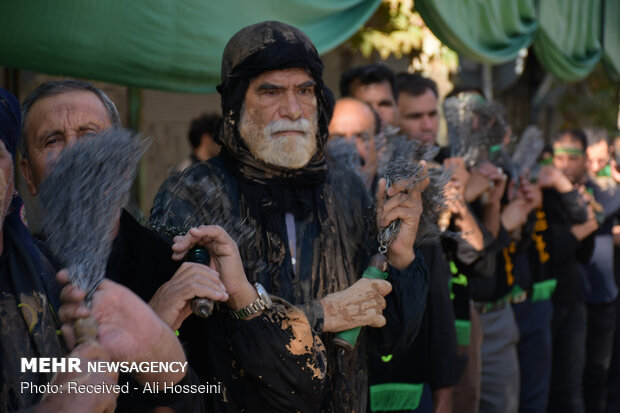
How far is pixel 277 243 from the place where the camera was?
7.89ft

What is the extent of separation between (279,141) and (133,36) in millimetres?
774

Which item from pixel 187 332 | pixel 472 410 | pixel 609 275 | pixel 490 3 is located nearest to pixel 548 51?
pixel 490 3

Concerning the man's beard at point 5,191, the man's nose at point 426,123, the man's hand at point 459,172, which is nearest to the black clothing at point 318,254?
the man's beard at point 5,191

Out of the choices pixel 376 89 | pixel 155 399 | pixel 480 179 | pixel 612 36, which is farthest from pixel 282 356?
pixel 612 36

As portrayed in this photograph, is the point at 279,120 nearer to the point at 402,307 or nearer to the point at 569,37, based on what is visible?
the point at 402,307

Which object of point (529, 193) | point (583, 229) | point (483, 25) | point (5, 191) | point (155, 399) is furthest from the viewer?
point (583, 229)

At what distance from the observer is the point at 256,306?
209cm

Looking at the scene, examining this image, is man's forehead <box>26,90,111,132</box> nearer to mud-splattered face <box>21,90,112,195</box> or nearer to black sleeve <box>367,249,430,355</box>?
mud-splattered face <box>21,90,112,195</box>

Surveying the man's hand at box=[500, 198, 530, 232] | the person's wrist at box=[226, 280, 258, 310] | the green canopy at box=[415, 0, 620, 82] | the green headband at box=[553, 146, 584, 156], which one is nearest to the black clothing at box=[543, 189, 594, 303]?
the green headband at box=[553, 146, 584, 156]

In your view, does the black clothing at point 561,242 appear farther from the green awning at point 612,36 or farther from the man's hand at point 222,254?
the man's hand at point 222,254

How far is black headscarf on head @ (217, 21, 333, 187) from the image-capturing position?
239cm

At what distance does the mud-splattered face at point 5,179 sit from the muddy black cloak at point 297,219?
74 cm

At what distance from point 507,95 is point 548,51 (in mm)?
5376

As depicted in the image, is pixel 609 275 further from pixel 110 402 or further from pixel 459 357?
pixel 110 402
